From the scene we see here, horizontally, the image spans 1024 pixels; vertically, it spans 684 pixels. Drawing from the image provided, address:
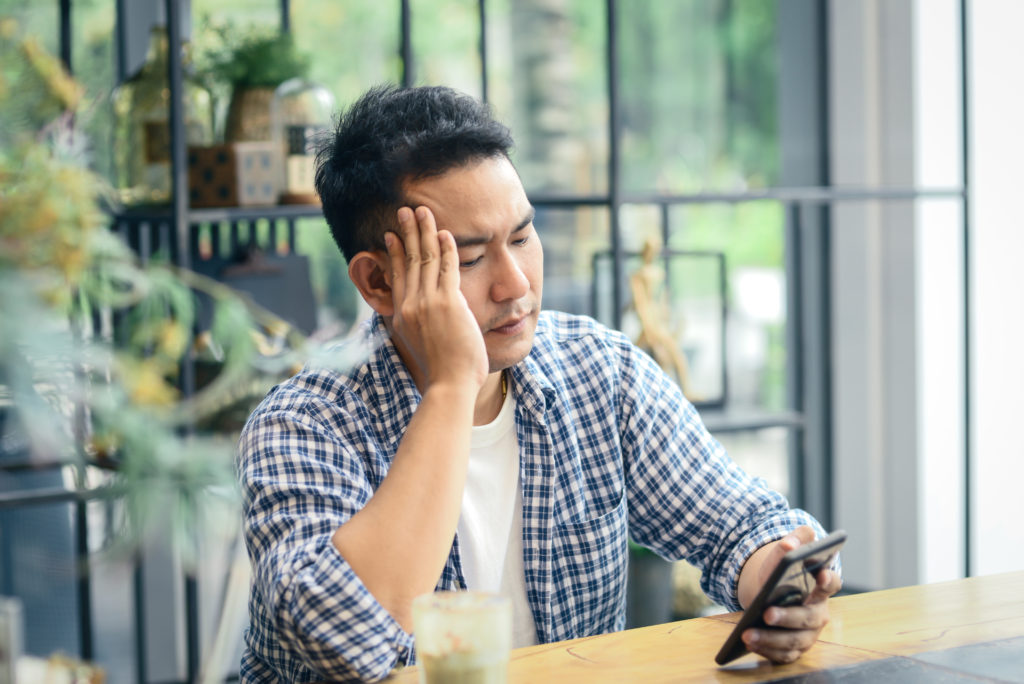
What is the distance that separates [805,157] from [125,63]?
1780mm

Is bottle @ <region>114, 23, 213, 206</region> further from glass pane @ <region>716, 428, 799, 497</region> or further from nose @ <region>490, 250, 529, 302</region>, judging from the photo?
glass pane @ <region>716, 428, 799, 497</region>

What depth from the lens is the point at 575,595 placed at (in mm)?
1318

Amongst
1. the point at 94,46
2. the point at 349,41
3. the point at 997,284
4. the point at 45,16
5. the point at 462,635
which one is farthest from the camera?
the point at 997,284

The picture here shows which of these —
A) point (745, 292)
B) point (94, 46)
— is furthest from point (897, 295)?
point (94, 46)

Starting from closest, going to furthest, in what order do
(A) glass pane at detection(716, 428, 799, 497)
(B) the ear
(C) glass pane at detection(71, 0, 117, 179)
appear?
(B) the ear < (C) glass pane at detection(71, 0, 117, 179) < (A) glass pane at detection(716, 428, 799, 497)

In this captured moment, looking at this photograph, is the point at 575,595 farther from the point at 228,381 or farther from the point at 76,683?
the point at 76,683

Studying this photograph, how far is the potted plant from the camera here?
197cm

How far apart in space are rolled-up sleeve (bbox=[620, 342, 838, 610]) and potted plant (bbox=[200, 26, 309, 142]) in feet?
3.05

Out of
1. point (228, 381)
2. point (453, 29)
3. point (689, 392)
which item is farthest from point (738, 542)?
point (453, 29)

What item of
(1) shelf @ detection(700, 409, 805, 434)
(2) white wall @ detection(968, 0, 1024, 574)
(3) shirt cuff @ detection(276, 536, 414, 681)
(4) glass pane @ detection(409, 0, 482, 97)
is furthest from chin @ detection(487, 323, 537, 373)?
(2) white wall @ detection(968, 0, 1024, 574)

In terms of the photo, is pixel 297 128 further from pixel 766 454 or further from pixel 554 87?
pixel 766 454

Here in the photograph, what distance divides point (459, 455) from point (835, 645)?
402 millimetres

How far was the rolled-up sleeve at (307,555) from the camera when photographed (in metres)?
0.96

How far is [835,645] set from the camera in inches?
39.1
